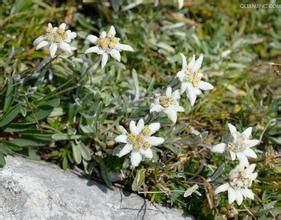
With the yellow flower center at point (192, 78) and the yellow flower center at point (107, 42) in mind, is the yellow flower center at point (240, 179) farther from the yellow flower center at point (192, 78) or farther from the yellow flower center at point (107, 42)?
the yellow flower center at point (107, 42)

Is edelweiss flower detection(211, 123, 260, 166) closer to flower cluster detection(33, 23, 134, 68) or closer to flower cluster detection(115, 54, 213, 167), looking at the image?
flower cluster detection(115, 54, 213, 167)

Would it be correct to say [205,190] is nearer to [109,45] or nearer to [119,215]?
[119,215]

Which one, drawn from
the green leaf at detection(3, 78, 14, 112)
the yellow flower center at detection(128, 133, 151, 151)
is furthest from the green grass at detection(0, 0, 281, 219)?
the yellow flower center at detection(128, 133, 151, 151)

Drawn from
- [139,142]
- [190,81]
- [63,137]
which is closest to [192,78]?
[190,81]

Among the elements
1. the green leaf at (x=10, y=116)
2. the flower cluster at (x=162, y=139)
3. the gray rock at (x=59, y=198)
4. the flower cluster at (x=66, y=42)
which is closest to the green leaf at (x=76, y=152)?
the gray rock at (x=59, y=198)

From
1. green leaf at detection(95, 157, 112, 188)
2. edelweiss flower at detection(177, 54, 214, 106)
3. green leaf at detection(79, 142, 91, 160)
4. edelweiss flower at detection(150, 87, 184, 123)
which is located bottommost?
green leaf at detection(95, 157, 112, 188)
